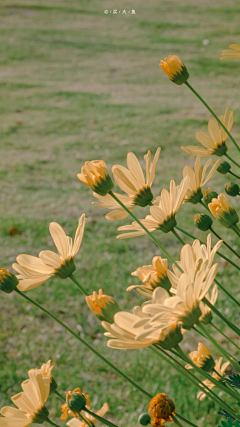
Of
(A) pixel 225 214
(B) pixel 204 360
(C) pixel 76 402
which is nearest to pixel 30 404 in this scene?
(C) pixel 76 402

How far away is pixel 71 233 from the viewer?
2793mm

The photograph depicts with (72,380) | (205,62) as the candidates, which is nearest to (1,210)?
(72,380)

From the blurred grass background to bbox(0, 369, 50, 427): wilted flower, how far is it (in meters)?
1.03

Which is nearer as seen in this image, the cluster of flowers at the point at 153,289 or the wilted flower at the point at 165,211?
the cluster of flowers at the point at 153,289

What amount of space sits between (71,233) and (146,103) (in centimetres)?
296

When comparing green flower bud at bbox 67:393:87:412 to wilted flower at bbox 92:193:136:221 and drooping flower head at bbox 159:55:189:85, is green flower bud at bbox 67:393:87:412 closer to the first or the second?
wilted flower at bbox 92:193:136:221

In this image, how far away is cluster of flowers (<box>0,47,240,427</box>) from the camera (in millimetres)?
425

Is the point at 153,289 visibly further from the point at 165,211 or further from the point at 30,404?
the point at 30,404

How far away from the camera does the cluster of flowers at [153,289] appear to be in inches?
16.7

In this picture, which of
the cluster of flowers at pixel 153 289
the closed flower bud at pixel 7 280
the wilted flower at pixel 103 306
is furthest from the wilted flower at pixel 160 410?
the closed flower bud at pixel 7 280

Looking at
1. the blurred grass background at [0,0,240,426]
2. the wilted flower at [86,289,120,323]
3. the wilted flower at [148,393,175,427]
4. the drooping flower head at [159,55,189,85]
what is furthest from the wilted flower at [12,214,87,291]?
the blurred grass background at [0,0,240,426]

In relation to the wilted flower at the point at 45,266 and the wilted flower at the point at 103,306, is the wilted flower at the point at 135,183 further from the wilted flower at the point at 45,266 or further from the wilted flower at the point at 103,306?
the wilted flower at the point at 103,306

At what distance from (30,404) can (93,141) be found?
3.82 meters

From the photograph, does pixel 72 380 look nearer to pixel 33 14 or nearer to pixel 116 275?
pixel 116 275
